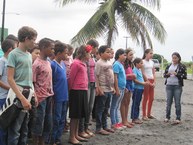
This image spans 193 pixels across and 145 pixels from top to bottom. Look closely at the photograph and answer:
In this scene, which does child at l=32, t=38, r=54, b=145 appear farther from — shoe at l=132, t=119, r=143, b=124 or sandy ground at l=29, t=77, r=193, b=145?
shoe at l=132, t=119, r=143, b=124

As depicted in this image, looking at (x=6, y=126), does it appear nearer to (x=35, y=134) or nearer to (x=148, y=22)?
(x=35, y=134)

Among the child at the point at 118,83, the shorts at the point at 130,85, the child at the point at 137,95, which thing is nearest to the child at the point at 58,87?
the child at the point at 118,83

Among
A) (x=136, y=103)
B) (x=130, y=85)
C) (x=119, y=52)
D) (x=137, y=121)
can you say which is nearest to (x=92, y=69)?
(x=119, y=52)

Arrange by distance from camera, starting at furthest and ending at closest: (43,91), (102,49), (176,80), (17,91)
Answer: (176,80)
(102,49)
(43,91)
(17,91)

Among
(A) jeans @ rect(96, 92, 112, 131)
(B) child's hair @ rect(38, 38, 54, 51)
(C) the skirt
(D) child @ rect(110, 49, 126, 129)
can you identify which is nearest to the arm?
(B) child's hair @ rect(38, 38, 54, 51)

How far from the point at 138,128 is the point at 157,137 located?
0.96 m

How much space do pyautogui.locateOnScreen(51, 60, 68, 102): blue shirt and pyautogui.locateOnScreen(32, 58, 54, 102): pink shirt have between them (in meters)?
0.39

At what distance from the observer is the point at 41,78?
520 centimetres

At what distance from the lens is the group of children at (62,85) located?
4516 mm

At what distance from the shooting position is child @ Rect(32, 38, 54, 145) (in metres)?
5.13

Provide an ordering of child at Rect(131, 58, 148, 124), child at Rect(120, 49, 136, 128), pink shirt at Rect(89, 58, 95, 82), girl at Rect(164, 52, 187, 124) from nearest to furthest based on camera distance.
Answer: pink shirt at Rect(89, 58, 95, 82) → child at Rect(120, 49, 136, 128) → child at Rect(131, 58, 148, 124) → girl at Rect(164, 52, 187, 124)

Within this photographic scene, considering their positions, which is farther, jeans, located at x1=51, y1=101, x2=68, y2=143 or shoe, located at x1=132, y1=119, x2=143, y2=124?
shoe, located at x1=132, y1=119, x2=143, y2=124

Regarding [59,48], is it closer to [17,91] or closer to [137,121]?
[17,91]

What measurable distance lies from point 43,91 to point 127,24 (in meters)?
13.0
